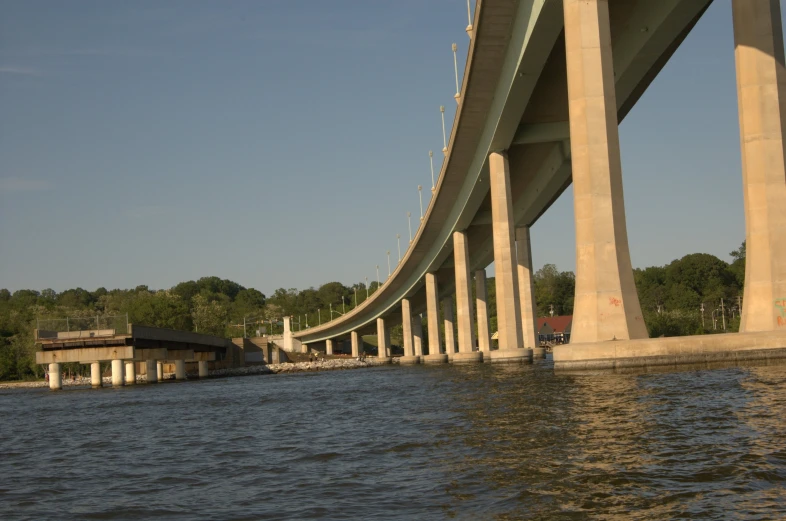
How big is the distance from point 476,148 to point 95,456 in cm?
3961

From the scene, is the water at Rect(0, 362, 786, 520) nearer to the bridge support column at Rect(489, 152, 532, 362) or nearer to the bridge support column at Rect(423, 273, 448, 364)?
the bridge support column at Rect(489, 152, 532, 362)

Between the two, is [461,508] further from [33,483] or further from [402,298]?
[402,298]

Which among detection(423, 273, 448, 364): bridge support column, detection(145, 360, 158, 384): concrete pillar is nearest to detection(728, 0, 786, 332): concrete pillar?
detection(145, 360, 158, 384): concrete pillar

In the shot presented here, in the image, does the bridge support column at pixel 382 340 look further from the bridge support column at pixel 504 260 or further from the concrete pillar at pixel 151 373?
the bridge support column at pixel 504 260

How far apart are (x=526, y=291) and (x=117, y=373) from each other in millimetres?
34114

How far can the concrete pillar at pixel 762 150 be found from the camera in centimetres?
2384

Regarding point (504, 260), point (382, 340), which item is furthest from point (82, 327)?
point (382, 340)

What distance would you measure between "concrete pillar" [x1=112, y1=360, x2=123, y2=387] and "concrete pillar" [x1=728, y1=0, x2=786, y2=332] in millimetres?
53388

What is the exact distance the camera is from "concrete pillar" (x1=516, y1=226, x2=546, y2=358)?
225ft

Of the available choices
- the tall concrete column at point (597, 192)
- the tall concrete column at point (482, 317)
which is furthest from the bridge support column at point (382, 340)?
the tall concrete column at point (597, 192)

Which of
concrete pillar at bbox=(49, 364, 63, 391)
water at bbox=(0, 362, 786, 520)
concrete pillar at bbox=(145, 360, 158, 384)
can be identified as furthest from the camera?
concrete pillar at bbox=(145, 360, 158, 384)

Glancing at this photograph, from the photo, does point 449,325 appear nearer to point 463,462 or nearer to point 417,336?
point 417,336

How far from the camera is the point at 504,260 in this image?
50719mm

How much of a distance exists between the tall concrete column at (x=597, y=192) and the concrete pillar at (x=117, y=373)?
4996 cm
